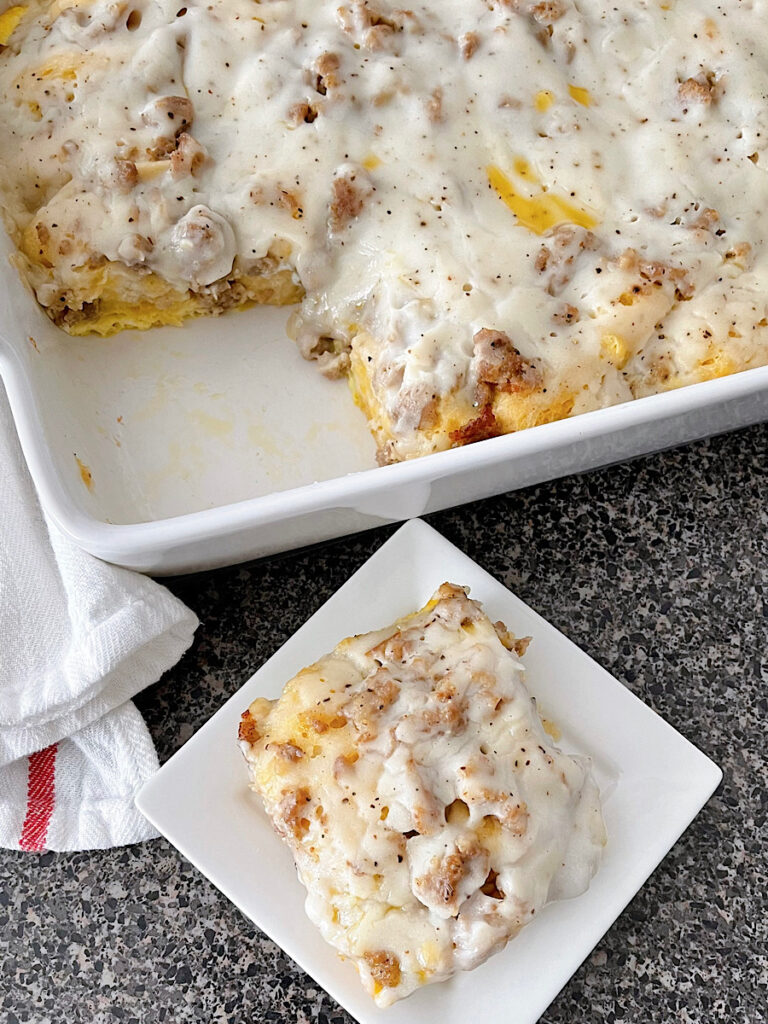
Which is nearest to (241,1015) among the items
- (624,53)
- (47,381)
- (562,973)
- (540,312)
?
(562,973)

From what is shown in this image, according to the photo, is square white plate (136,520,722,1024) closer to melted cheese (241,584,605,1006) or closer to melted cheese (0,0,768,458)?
melted cheese (241,584,605,1006)

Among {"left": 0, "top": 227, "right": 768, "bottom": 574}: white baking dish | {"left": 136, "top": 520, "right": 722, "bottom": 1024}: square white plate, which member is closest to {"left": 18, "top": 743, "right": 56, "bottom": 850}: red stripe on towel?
{"left": 136, "top": 520, "right": 722, "bottom": 1024}: square white plate

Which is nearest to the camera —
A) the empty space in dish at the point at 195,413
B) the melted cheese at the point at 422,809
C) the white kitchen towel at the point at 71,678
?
the melted cheese at the point at 422,809

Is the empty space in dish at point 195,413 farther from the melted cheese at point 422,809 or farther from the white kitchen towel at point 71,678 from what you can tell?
the melted cheese at point 422,809

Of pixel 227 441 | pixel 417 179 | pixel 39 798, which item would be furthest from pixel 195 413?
pixel 39 798

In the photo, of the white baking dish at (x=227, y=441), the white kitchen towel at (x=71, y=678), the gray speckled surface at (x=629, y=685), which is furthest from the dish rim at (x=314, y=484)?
the gray speckled surface at (x=629, y=685)

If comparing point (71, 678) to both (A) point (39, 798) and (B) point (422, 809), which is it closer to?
(A) point (39, 798)
